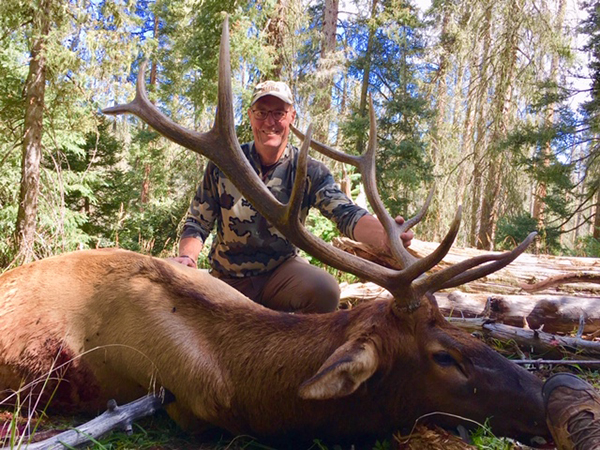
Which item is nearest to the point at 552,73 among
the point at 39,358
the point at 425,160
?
the point at 425,160

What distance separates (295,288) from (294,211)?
1714 millimetres

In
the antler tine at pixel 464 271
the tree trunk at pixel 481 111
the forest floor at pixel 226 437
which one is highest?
the tree trunk at pixel 481 111

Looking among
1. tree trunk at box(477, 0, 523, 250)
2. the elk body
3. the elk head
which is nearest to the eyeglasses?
the elk head

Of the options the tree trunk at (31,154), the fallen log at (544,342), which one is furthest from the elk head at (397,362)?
the tree trunk at (31,154)

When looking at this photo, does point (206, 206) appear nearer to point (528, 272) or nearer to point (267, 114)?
point (267, 114)

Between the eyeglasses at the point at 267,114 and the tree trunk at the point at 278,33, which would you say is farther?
the tree trunk at the point at 278,33

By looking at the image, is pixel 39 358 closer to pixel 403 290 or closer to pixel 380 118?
pixel 403 290

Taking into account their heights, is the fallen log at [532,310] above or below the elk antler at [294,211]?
below

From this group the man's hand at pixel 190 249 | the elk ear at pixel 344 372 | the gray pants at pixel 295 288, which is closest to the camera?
the elk ear at pixel 344 372

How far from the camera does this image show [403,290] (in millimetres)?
2578

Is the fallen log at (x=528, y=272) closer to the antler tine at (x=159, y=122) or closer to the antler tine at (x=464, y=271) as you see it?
the antler tine at (x=464, y=271)

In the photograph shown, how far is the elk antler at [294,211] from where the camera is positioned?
254 centimetres

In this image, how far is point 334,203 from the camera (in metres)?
4.24

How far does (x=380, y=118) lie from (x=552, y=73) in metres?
5.72
